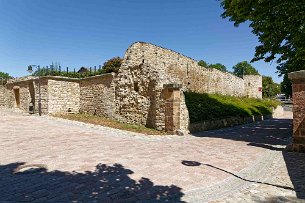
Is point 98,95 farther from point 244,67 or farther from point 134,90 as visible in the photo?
point 244,67

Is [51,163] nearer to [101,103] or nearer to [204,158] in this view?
[204,158]

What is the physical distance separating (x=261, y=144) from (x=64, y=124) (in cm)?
1089

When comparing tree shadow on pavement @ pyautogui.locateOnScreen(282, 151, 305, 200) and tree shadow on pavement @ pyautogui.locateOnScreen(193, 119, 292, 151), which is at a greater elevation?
tree shadow on pavement @ pyautogui.locateOnScreen(193, 119, 292, 151)

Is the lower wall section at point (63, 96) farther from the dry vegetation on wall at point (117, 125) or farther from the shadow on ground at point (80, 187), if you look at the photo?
the shadow on ground at point (80, 187)

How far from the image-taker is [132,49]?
1805 cm

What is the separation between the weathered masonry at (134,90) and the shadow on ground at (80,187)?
8.21 m

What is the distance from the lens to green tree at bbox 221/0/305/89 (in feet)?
34.5

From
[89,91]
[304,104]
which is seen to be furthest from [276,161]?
[89,91]

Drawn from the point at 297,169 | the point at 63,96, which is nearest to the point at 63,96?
the point at 63,96

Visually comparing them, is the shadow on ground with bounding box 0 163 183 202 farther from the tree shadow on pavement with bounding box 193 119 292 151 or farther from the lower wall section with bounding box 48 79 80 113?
the lower wall section with bounding box 48 79 80 113

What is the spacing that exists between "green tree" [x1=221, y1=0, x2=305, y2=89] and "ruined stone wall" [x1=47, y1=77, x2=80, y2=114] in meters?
12.5

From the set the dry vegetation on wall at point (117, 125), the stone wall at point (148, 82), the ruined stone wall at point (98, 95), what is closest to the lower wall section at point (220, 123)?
the stone wall at point (148, 82)

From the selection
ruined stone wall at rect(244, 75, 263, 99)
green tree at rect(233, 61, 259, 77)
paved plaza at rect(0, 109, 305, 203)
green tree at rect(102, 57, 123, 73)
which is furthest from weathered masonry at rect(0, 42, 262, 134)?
green tree at rect(233, 61, 259, 77)

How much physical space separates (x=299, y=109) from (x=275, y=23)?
166 inches
